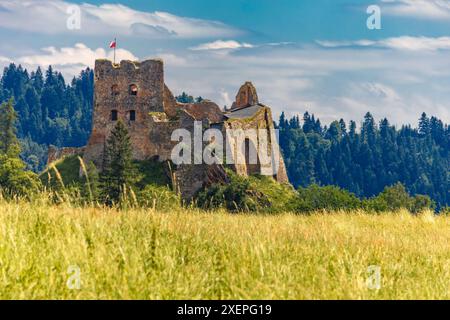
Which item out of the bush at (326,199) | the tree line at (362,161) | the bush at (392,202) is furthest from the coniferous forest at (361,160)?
the bush at (326,199)

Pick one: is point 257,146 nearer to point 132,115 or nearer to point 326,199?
point 132,115

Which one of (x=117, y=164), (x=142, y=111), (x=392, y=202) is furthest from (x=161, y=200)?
(x=392, y=202)

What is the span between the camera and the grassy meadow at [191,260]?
9.14m

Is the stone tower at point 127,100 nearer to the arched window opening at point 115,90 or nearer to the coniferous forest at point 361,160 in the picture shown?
the arched window opening at point 115,90

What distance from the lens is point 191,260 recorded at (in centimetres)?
1048

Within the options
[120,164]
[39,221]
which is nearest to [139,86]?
[120,164]

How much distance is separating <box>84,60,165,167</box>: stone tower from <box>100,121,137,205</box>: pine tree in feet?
2.86

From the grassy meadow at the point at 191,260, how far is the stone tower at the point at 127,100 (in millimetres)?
44518

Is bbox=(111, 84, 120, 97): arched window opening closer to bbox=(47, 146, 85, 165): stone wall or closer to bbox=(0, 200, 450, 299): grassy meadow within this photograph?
bbox=(47, 146, 85, 165): stone wall

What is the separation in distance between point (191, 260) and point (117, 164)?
4431 cm

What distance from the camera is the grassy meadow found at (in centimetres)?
914

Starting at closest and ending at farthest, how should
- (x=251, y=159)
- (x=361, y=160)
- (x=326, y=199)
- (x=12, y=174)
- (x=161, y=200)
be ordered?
(x=161, y=200) < (x=326, y=199) < (x=251, y=159) < (x=12, y=174) < (x=361, y=160)

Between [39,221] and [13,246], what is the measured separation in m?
1.27
